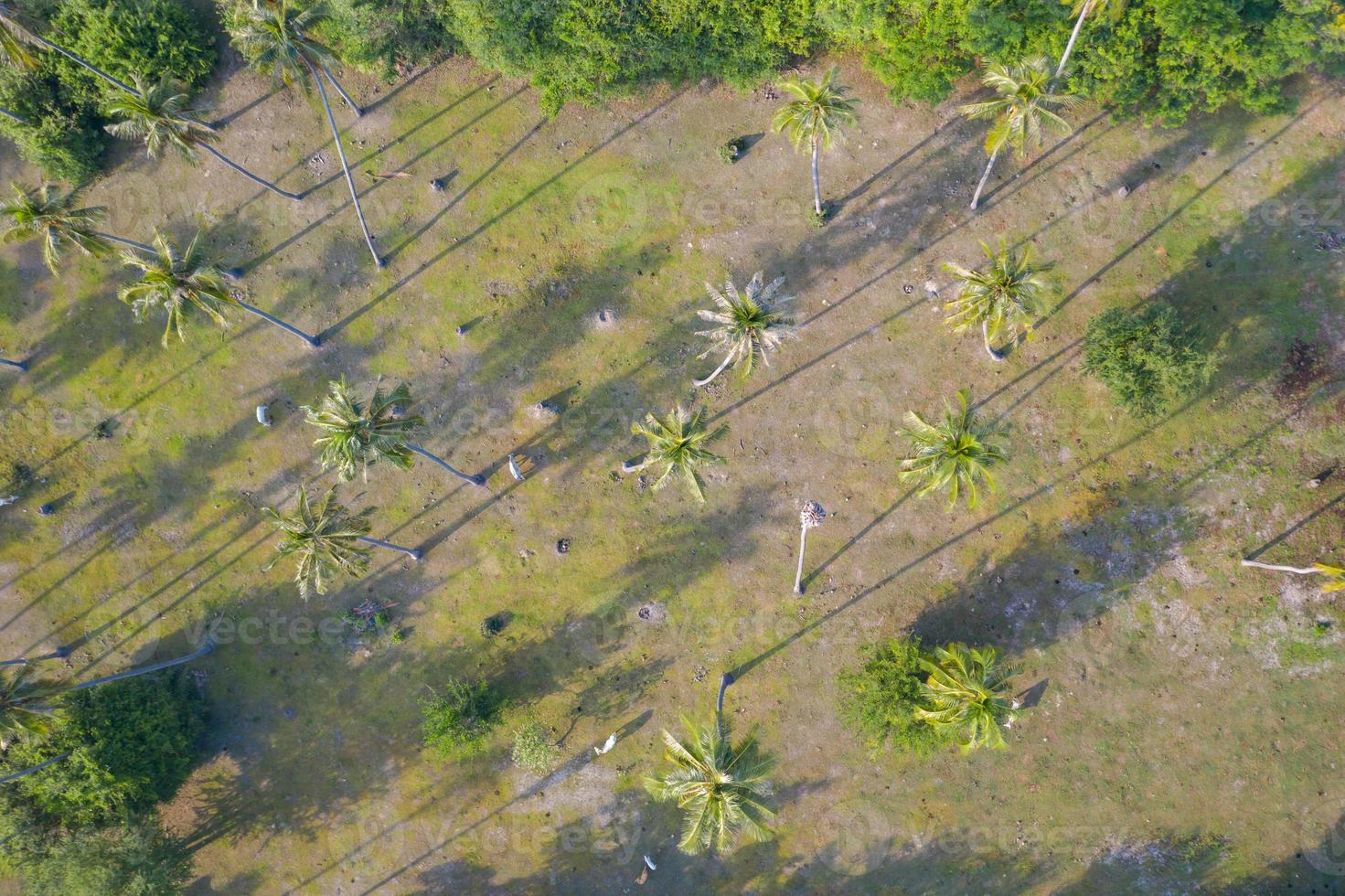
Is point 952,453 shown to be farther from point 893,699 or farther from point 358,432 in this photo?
point 358,432

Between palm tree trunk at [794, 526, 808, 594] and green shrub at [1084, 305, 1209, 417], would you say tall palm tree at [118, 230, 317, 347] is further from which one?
green shrub at [1084, 305, 1209, 417]

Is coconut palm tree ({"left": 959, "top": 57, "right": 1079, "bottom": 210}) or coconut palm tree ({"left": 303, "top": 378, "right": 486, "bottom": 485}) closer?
coconut palm tree ({"left": 959, "top": 57, "right": 1079, "bottom": 210})

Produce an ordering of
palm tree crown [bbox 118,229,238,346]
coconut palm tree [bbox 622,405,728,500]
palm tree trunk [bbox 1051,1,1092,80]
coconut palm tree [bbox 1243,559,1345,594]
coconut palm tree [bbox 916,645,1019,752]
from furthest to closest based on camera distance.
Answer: coconut palm tree [bbox 1243,559,1345,594]
coconut palm tree [bbox 916,645,1019,752]
coconut palm tree [bbox 622,405,728,500]
palm tree trunk [bbox 1051,1,1092,80]
palm tree crown [bbox 118,229,238,346]

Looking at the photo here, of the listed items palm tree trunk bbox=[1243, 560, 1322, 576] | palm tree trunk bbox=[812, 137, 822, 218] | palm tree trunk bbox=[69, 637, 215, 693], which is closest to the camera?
palm tree trunk bbox=[1243, 560, 1322, 576]

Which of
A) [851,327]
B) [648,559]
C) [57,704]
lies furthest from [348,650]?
[851,327]

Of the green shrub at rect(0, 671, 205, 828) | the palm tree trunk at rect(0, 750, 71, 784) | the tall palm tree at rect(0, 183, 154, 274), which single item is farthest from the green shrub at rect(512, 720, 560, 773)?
the tall palm tree at rect(0, 183, 154, 274)

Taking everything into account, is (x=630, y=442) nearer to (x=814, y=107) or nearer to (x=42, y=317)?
(x=814, y=107)
